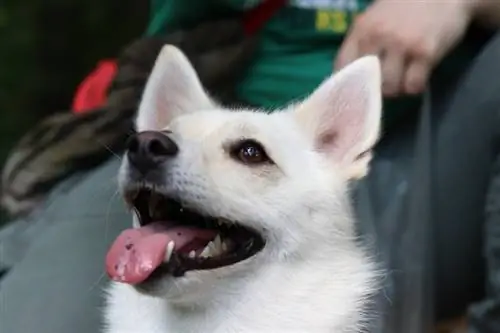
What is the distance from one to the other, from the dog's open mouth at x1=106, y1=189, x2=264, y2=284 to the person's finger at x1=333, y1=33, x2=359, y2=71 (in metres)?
0.27

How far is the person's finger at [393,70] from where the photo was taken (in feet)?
3.54

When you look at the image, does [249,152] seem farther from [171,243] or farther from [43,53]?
[43,53]

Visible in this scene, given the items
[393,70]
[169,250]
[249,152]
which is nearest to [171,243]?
[169,250]

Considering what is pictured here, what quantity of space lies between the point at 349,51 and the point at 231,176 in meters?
0.27

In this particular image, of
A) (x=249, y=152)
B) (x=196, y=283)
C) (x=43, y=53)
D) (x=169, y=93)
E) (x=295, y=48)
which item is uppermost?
(x=43, y=53)

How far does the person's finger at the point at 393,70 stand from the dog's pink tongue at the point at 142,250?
0.31m

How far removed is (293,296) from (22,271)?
33 centimetres

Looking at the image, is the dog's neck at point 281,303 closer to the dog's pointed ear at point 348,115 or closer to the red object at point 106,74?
the dog's pointed ear at point 348,115

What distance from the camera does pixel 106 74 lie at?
4.60ft

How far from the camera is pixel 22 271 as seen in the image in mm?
1114

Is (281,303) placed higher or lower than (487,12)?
lower

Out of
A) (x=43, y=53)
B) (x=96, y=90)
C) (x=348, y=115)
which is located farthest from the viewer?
(x=43, y=53)

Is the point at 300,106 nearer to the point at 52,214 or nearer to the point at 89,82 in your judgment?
the point at 52,214

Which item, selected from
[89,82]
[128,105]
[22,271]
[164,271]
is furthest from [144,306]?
[89,82]
